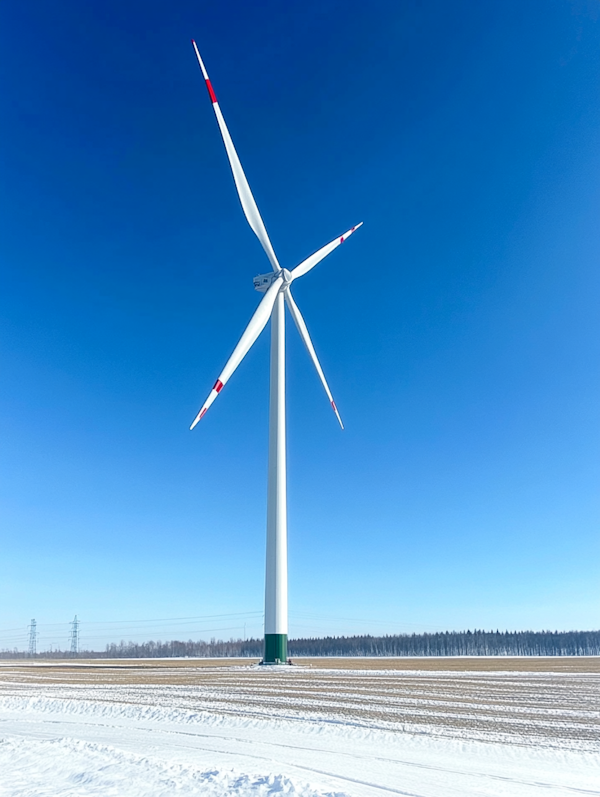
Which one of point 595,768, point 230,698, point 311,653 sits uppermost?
point 595,768

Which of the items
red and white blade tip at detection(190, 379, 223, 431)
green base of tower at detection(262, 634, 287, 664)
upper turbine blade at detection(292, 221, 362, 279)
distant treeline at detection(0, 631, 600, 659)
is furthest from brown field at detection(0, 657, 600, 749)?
distant treeline at detection(0, 631, 600, 659)

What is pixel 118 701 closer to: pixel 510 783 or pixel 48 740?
pixel 48 740

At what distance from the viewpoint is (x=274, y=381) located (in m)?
53.0

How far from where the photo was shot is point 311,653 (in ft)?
583

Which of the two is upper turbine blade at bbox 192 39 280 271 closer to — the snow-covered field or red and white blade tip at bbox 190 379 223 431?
red and white blade tip at bbox 190 379 223 431

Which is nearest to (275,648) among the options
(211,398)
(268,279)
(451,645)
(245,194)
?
(211,398)

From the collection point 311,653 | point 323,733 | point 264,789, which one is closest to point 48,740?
point 323,733

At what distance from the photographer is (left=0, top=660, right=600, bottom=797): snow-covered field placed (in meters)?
11.2

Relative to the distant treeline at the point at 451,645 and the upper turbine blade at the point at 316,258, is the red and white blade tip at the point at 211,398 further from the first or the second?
the distant treeline at the point at 451,645

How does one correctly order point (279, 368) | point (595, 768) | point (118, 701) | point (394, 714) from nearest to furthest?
point (595, 768)
point (394, 714)
point (118, 701)
point (279, 368)

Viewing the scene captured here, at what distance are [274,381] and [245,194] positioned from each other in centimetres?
1590

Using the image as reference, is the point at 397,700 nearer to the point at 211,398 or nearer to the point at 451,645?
the point at 211,398

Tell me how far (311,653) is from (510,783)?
179161 mm

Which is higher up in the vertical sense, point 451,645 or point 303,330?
point 303,330
